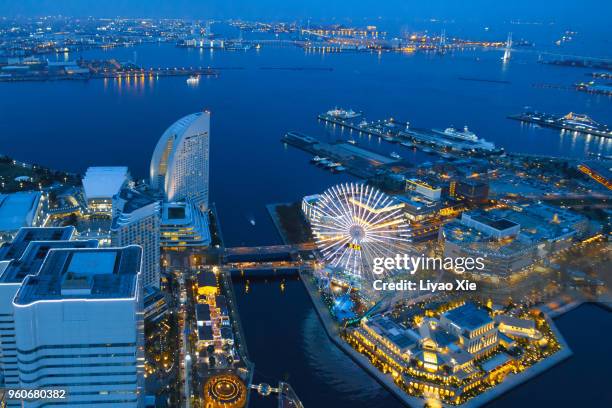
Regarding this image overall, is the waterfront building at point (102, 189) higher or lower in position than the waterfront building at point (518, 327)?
higher

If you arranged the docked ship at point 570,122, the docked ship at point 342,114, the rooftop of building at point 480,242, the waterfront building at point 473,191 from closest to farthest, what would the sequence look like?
the rooftop of building at point 480,242, the waterfront building at point 473,191, the docked ship at point 570,122, the docked ship at point 342,114

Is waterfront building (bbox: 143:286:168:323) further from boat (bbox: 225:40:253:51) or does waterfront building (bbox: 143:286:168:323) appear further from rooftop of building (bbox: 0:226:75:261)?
boat (bbox: 225:40:253:51)

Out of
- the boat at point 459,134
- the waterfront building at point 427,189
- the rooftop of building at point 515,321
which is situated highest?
the boat at point 459,134

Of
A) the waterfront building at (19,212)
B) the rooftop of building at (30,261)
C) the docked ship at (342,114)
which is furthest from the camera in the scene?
the docked ship at (342,114)

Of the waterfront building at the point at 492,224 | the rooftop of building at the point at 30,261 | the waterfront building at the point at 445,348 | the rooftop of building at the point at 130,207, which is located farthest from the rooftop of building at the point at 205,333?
the waterfront building at the point at 492,224

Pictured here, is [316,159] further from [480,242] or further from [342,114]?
[480,242]

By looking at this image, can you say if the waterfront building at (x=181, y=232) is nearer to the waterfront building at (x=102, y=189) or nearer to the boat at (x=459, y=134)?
the waterfront building at (x=102, y=189)

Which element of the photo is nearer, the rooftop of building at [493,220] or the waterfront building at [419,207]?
the rooftop of building at [493,220]
